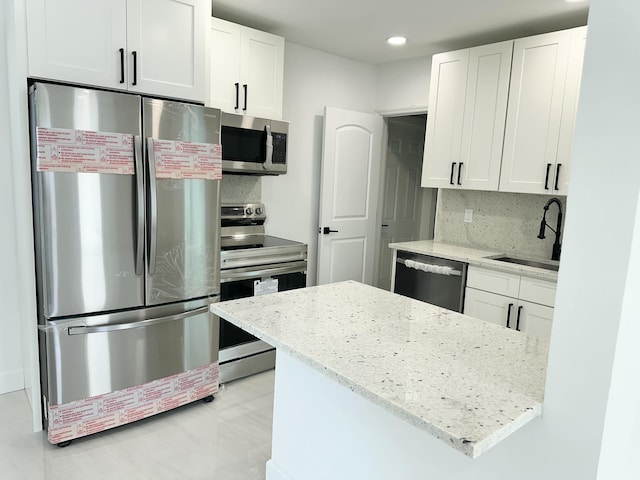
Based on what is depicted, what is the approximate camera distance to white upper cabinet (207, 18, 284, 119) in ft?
9.68

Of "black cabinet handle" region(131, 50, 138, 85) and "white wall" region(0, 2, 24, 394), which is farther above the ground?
"black cabinet handle" region(131, 50, 138, 85)

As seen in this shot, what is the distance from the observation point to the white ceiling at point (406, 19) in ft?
8.90

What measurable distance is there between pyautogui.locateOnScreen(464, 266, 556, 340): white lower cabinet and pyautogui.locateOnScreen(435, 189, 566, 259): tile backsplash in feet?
2.02

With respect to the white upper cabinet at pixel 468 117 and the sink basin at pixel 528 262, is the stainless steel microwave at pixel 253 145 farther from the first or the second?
the sink basin at pixel 528 262

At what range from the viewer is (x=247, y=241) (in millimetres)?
3352

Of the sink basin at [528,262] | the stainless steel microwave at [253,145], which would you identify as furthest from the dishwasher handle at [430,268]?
the stainless steel microwave at [253,145]

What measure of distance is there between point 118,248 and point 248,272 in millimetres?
907

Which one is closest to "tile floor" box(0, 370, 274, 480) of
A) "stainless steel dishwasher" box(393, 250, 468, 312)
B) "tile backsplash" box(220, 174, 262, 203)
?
"stainless steel dishwasher" box(393, 250, 468, 312)

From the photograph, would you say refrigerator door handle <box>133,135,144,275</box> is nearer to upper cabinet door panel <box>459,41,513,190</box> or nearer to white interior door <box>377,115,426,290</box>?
upper cabinet door panel <box>459,41,513,190</box>

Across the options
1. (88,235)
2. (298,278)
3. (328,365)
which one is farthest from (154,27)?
(328,365)

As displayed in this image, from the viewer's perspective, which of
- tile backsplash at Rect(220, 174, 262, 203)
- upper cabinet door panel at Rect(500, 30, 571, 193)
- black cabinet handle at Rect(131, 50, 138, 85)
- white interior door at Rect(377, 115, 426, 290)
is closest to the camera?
black cabinet handle at Rect(131, 50, 138, 85)

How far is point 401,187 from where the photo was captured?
4.92 m

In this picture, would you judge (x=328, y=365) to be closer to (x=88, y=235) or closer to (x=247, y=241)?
(x=88, y=235)

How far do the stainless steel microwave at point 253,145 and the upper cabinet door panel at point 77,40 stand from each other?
0.77 metres
